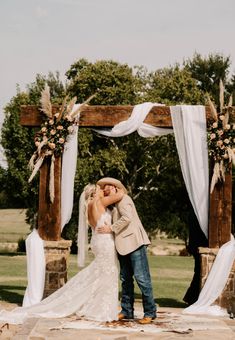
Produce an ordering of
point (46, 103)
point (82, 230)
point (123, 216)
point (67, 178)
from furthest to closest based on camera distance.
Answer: point (67, 178)
point (46, 103)
point (82, 230)
point (123, 216)

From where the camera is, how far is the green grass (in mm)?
41688

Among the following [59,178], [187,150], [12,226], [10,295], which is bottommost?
[12,226]

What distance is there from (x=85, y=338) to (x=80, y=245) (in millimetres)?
2299

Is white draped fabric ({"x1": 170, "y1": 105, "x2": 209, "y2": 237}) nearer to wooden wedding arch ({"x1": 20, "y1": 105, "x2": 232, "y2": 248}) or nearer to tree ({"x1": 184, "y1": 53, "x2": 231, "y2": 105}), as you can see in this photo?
wooden wedding arch ({"x1": 20, "y1": 105, "x2": 232, "y2": 248})

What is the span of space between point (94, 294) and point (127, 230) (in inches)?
40.9

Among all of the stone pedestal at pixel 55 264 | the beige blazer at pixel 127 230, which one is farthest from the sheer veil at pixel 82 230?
the stone pedestal at pixel 55 264

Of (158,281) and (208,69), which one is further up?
(208,69)

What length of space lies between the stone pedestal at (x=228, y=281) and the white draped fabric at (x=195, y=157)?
1.21 ft

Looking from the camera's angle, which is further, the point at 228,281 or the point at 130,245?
the point at 228,281

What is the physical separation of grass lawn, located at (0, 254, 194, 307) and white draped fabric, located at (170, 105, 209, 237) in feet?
7.70

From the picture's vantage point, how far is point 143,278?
9.44m

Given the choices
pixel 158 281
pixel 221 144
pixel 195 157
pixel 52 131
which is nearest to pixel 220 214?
pixel 195 157

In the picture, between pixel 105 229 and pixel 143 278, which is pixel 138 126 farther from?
pixel 143 278

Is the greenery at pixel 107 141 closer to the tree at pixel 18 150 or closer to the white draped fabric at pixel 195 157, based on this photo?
the tree at pixel 18 150
